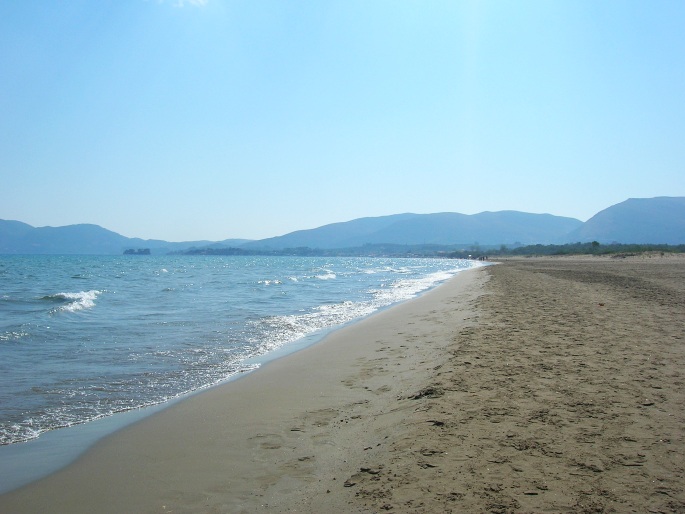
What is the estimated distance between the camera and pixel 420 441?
4.40 m

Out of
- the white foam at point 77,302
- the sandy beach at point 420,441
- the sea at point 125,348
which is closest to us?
the sandy beach at point 420,441

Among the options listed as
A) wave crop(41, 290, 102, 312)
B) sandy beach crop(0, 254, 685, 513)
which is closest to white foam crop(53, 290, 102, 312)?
wave crop(41, 290, 102, 312)

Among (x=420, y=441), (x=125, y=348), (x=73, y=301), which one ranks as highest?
(x=420, y=441)

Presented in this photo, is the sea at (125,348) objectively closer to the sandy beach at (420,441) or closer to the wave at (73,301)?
the wave at (73,301)

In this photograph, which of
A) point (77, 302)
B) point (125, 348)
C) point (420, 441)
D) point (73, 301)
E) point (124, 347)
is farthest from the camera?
point (73, 301)

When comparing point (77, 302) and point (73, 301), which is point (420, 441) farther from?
point (73, 301)

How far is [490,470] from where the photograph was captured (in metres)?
3.74

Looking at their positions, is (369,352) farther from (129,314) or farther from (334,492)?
(129,314)

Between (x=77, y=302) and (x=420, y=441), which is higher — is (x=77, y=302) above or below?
below

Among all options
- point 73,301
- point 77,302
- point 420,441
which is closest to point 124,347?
point 420,441

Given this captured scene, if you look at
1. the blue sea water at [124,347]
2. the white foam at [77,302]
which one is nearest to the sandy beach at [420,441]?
the blue sea water at [124,347]

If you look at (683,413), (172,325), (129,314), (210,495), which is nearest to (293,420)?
(210,495)

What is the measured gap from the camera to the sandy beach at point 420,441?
3500 millimetres

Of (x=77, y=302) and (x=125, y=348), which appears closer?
(x=125, y=348)
